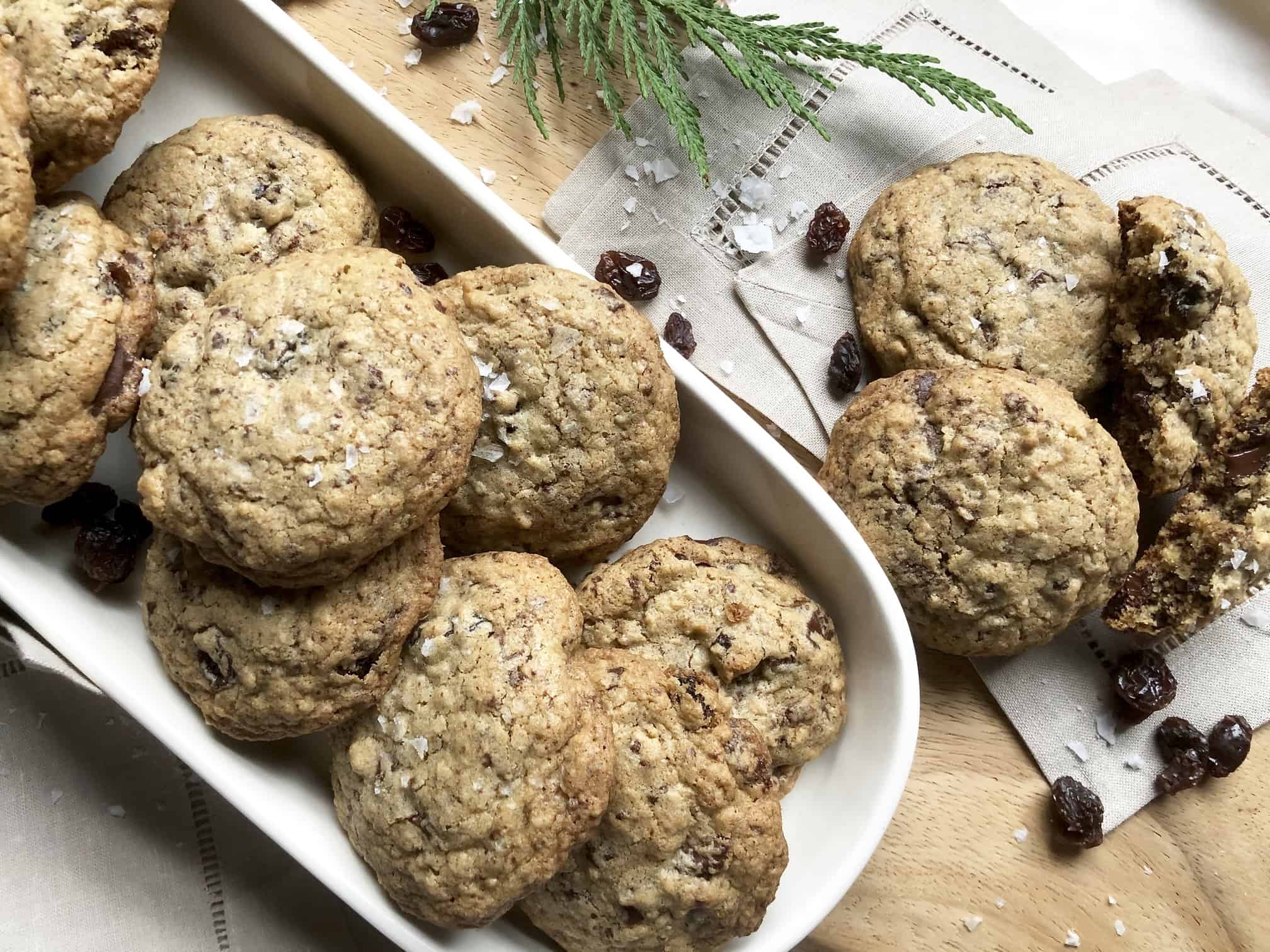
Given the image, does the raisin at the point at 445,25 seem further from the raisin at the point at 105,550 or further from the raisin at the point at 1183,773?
the raisin at the point at 1183,773

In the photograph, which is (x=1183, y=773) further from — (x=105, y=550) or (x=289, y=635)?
(x=105, y=550)

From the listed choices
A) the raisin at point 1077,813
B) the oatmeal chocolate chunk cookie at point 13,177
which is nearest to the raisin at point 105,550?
A: the oatmeal chocolate chunk cookie at point 13,177

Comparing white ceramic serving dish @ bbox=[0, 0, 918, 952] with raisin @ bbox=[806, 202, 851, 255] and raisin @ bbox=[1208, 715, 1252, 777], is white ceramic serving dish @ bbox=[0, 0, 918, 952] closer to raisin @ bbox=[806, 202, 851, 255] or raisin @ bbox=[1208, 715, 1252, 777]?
raisin @ bbox=[806, 202, 851, 255]

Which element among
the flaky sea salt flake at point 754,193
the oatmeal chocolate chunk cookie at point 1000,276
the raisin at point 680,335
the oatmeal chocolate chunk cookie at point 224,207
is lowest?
the oatmeal chocolate chunk cookie at point 224,207

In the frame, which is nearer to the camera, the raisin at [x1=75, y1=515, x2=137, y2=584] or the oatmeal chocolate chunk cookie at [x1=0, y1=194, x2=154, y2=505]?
the oatmeal chocolate chunk cookie at [x1=0, y1=194, x2=154, y2=505]

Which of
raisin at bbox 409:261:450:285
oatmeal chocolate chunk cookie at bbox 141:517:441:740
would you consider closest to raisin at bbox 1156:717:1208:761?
oatmeal chocolate chunk cookie at bbox 141:517:441:740

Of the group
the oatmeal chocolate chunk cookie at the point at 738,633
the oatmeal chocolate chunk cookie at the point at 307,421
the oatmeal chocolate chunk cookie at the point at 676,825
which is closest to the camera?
the oatmeal chocolate chunk cookie at the point at 307,421
